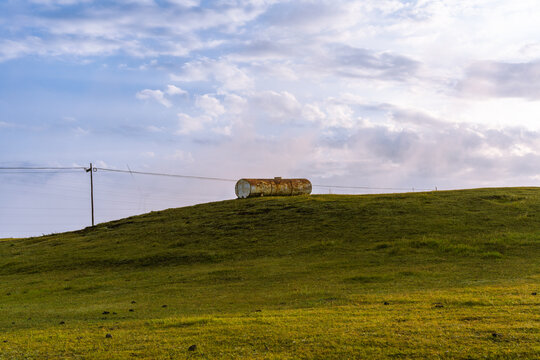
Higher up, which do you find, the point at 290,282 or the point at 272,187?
the point at 272,187

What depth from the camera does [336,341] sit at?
1302 cm

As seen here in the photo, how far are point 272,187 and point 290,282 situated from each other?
38647 mm

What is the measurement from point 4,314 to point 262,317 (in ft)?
45.4

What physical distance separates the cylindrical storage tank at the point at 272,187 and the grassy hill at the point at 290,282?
10.2 ft

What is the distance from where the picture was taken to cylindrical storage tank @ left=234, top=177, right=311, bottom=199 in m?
64.8

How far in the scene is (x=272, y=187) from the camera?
66312mm

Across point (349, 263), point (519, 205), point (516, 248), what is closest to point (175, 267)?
point (349, 263)

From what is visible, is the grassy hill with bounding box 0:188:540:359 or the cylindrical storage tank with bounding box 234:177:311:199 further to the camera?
the cylindrical storage tank with bounding box 234:177:311:199

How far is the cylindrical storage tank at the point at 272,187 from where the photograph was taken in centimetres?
6475

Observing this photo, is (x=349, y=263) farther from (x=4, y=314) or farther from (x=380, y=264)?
(x=4, y=314)

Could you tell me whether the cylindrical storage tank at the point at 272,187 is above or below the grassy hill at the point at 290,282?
above

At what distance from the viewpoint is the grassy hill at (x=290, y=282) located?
1344cm

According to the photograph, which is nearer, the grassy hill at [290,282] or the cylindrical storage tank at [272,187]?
the grassy hill at [290,282]

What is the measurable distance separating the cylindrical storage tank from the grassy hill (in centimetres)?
309
